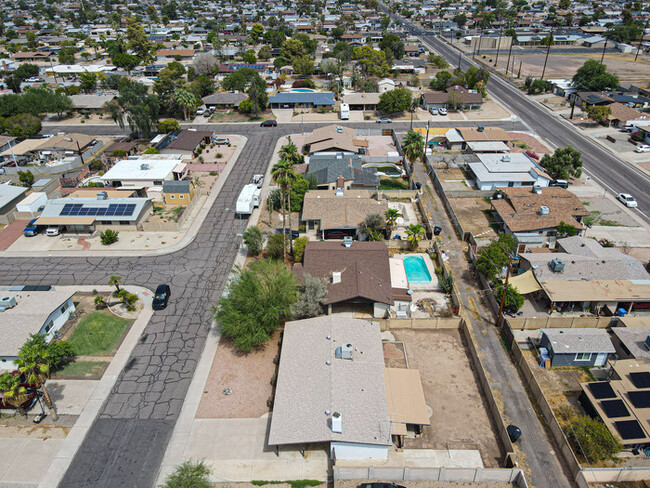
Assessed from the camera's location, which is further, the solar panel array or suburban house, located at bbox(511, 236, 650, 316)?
the solar panel array

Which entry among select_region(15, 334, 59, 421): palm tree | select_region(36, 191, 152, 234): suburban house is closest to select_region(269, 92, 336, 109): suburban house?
select_region(36, 191, 152, 234): suburban house

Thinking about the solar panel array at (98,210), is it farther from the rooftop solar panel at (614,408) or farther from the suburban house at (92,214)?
the rooftop solar panel at (614,408)

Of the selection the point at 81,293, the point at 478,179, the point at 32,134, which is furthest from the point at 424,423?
the point at 32,134

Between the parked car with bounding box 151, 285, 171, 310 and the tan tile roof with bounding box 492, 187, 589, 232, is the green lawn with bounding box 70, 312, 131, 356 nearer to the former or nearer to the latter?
the parked car with bounding box 151, 285, 171, 310

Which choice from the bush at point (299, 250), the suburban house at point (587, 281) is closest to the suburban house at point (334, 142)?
the bush at point (299, 250)

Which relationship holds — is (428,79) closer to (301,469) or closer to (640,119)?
(640,119)
